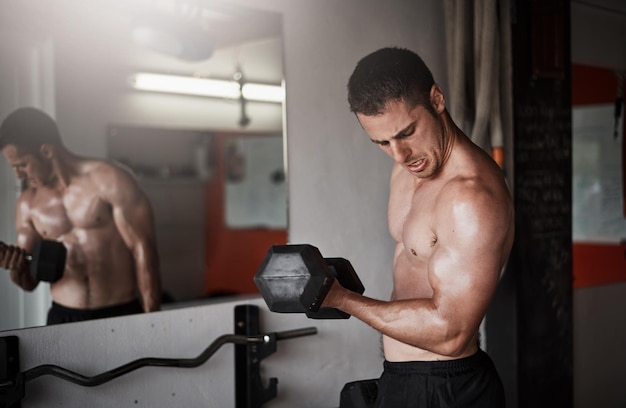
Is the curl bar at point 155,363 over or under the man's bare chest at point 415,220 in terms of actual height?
under

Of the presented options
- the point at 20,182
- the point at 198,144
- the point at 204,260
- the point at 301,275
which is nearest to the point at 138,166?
the point at 198,144

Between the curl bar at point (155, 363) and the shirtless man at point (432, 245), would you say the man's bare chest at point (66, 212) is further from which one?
the shirtless man at point (432, 245)

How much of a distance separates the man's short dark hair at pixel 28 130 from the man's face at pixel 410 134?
2.80 feet

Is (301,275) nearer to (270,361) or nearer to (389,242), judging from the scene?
(270,361)

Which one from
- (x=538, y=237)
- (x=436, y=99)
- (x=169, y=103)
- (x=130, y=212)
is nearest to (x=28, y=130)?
(x=130, y=212)

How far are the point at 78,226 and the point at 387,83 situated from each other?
3.12 ft

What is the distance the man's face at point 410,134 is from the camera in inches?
70.3

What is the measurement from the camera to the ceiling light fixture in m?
2.51

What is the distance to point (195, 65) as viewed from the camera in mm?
2596

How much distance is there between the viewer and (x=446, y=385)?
1.86 metres

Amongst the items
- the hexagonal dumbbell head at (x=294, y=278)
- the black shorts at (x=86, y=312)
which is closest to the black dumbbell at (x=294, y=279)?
the hexagonal dumbbell head at (x=294, y=278)

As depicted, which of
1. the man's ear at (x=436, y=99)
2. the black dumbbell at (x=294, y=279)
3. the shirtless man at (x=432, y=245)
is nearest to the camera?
the black dumbbell at (x=294, y=279)

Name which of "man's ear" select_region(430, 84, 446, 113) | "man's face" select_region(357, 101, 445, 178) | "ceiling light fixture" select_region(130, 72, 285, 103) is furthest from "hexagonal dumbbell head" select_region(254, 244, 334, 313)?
"ceiling light fixture" select_region(130, 72, 285, 103)

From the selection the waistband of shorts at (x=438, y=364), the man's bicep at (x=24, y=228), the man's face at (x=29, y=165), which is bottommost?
the waistband of shorts at (x=438, y=364)
